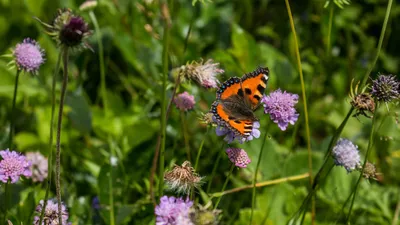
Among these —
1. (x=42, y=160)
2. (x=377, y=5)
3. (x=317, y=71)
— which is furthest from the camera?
(x=377, y=5)

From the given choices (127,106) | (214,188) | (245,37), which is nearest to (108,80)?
(127,106)

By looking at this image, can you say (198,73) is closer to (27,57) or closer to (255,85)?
(255,85)

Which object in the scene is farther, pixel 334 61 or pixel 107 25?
pixel 334 61

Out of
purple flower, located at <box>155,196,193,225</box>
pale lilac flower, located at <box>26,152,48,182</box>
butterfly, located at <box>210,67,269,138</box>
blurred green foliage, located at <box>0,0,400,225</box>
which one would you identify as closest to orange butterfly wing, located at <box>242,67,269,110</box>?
butterfly, located at <box>210,67,269,138</box>

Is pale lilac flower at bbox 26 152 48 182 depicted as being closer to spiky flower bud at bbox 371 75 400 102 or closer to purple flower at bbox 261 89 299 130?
purple flower at bbox 261 89 299 130

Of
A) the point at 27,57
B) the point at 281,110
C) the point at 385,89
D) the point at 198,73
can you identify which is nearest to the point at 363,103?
the point at 385,89

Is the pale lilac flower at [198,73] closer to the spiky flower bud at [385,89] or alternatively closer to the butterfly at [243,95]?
the butterfly at [243,95]

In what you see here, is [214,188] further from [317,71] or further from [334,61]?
[334,61]

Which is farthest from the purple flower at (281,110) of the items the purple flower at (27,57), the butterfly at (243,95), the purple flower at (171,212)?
the purple flower at (27,57)
